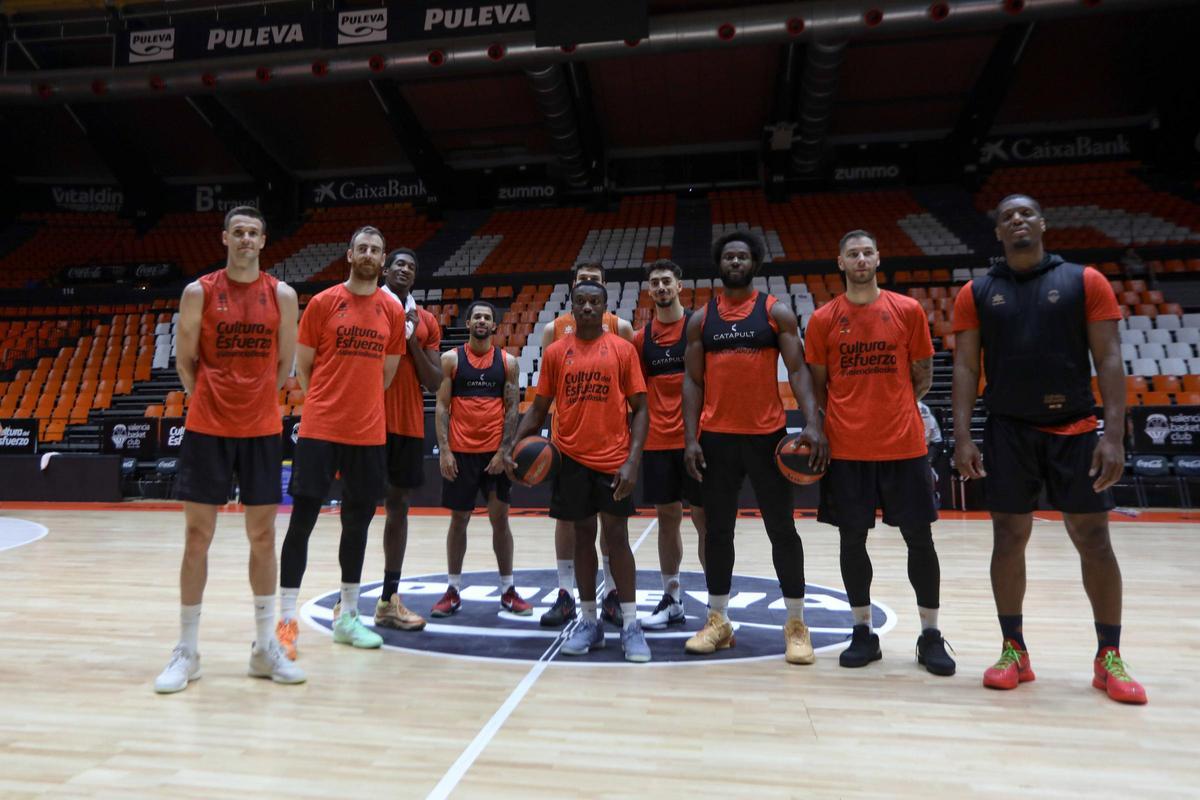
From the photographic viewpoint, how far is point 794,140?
16516mm

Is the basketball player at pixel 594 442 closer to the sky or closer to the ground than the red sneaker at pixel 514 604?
closer to the sky

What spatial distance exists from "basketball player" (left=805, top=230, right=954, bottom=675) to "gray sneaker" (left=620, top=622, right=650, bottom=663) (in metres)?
0.81

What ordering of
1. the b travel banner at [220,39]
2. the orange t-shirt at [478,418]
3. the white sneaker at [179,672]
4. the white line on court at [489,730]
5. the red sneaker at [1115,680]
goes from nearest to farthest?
the white line on court at [489,730] < the red sneaker at [1115,680] < the white sneaker at [179,672] < the orange t-shirt at [478,418] < the b travel banner at [220,39]

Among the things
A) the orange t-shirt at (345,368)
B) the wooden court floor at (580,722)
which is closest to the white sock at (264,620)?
the wooden court floor at (580,722)

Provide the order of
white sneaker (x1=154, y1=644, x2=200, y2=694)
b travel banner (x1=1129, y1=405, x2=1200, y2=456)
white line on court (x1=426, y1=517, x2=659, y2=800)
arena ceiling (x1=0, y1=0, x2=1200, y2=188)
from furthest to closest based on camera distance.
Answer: arena ceiling (x1=0, y1=0, x2=1200, y2=188), b travel banner (x1=1129, y1=405, x2=1200, y2=456), white sneaker (x1=154, y1=644, x2=200, y2=694), white line on court (x1=426, y1=517, x2=659, y2=800)

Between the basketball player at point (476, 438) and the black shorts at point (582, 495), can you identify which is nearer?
the black shorts at point (582, 495)

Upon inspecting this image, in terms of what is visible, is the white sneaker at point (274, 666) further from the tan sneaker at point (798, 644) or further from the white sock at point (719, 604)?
the tan sneaker at point (798, 644)

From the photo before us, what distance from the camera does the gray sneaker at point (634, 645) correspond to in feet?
10.1

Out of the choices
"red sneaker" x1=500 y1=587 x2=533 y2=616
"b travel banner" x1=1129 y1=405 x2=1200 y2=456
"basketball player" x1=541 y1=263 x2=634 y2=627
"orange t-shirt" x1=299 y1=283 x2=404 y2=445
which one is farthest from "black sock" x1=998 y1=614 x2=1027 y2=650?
"b travel banner" x1=1129 y1=405 x2=1200 y2=456

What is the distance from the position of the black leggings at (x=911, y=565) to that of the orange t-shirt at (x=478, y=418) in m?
1.99

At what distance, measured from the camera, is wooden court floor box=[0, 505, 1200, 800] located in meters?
1.96

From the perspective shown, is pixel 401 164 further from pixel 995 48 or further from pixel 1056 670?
pixel 1056 670

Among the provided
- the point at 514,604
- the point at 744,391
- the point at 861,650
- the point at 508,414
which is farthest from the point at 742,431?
the point at 514,604

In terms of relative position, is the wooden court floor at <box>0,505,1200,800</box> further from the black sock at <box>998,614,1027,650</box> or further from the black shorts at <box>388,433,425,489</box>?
the black shorts at <box>388,433,425,489</box>
